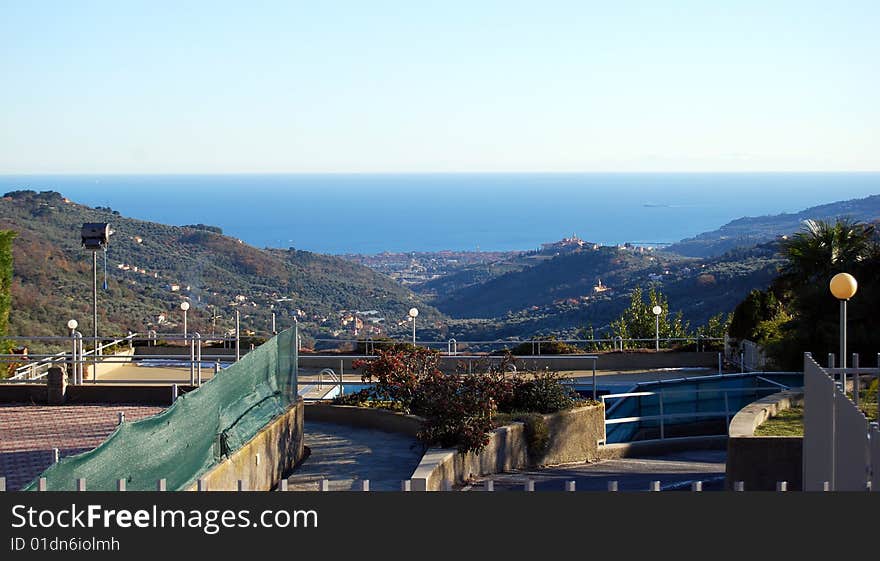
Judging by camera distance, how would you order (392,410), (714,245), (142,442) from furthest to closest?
(714,245) → (392,410) → (142,442)

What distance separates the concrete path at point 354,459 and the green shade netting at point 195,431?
2.59ft

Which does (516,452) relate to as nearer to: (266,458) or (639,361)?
(266,458)

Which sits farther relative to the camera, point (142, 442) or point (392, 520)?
point (142, 442)

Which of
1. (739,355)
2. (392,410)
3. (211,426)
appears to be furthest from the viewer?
(739,355)

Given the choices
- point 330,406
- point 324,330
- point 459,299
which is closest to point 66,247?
point 324,330

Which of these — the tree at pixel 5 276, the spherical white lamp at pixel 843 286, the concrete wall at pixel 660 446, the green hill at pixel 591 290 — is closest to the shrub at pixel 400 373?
the concrete wall at pixel 660 446

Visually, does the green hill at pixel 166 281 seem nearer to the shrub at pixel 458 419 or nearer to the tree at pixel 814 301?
the tree at pixel 814 301

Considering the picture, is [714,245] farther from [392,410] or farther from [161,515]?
[161,515]

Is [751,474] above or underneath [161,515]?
underneath

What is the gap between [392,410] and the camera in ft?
50.7

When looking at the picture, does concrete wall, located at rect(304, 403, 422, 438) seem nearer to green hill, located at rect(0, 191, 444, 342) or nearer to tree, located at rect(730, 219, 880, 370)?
tree, located at rect(730, 219, 880, 370)

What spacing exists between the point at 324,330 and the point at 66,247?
12.4 m

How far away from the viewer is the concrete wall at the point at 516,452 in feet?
39.2

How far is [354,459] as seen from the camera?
45.2 feet
